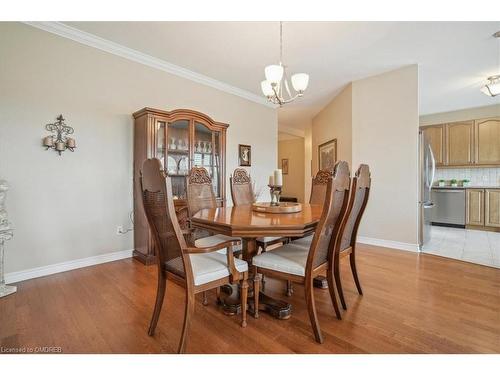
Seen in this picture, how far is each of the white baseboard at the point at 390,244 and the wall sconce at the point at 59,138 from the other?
4127 mm

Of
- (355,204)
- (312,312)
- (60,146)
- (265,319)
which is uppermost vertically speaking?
(60,146)

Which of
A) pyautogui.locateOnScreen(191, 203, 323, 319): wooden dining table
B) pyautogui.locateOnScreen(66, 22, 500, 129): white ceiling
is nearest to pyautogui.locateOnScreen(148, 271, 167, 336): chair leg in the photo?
pyautogui.locateOnScreen(191, 203, 323, 319): wooden dining table

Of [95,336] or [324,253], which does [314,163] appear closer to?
[324,253]

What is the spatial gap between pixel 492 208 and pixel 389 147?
2968mm

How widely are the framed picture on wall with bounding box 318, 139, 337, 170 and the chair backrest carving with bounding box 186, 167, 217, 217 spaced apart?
281cm

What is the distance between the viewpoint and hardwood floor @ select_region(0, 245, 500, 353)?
4.79 feet

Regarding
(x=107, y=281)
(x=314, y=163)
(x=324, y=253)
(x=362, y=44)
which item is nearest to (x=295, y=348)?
(x=324, y=253)

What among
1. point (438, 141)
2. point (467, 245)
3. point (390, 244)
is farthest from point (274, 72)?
point (438, 141)

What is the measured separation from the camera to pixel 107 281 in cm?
240

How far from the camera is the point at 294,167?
8523 mm

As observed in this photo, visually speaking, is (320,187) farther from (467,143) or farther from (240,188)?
(467,143)

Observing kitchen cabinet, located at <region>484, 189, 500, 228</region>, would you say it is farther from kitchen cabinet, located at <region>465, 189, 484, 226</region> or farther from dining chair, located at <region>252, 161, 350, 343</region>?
dining chair, located at <region>252, 161, 350, 343</region>

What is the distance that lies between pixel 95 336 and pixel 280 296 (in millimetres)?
1346

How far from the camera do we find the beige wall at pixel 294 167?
327 inches
